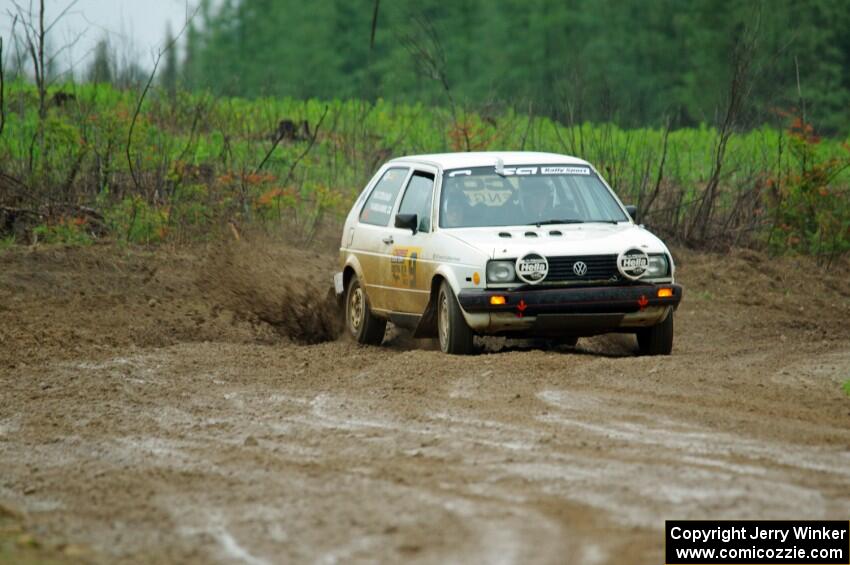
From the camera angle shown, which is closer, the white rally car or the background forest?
the white rally car

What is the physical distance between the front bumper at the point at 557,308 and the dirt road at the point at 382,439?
28 centimetres

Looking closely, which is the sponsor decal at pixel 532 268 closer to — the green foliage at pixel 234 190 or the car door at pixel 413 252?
the car door at pixel 413 252

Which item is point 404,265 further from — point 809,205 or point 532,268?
point 809,205

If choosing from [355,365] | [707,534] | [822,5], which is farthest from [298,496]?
[822,5]

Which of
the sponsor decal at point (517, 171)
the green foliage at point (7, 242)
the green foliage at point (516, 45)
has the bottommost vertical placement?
the green foliage at point (7, 242)

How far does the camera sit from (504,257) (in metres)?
11.4

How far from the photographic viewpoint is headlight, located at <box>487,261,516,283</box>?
448 inches

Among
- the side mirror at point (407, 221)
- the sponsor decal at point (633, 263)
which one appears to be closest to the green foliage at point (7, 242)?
the side mirror at point (407, 221)

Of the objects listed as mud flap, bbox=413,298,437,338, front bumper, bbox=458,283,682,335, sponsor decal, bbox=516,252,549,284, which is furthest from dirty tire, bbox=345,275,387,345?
sponsor decal, bbox=516,252,549,284

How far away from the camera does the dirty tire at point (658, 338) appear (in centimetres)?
1206

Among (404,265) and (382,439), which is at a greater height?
(404,265)

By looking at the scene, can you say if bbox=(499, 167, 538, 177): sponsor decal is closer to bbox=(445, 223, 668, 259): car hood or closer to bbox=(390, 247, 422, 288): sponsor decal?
bbox=(445, 223, 668, 259): car hood

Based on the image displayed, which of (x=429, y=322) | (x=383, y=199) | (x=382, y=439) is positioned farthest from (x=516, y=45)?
(x=382, y=439)

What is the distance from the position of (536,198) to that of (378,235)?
167 centimetres
